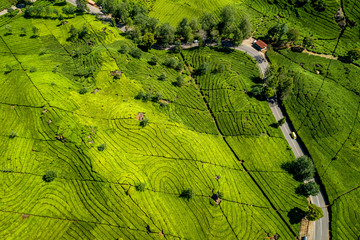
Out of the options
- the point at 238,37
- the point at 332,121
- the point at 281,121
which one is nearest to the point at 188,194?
the point at 281,121

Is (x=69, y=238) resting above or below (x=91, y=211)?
below

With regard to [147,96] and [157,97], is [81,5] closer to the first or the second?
[147,96]

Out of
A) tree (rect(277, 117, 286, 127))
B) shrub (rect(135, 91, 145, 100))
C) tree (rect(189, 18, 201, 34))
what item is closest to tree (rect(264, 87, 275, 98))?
tree (rect(277, 117, 286, 127))

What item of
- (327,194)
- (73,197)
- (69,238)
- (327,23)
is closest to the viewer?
(69,238)

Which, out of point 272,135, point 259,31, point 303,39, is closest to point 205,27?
point 259,31

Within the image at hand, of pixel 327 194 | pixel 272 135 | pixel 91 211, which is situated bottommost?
pixel 91 211

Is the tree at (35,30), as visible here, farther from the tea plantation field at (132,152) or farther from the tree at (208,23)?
the tree at (208,23)

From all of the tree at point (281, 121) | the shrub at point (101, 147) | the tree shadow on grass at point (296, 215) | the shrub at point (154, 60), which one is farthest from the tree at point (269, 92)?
the shrub at point (101, 147)

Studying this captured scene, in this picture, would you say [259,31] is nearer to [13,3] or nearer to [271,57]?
[271,57]
